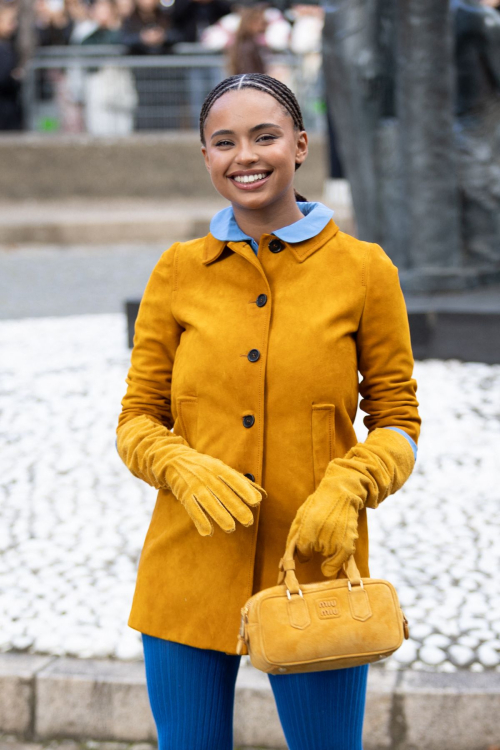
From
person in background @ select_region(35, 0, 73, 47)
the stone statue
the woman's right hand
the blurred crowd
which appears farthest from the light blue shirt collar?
person in background @ select_region(35, 0, 73, 47)

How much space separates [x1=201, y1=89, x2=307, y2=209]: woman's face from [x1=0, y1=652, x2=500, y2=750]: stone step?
163cm

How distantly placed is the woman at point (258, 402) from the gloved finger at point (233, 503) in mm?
48

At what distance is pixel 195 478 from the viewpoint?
68.5 inches

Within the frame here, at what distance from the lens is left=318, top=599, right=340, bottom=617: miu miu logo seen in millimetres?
1707

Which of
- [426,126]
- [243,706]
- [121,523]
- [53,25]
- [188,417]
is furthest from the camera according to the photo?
[53,25]

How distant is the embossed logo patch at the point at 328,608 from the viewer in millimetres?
1707

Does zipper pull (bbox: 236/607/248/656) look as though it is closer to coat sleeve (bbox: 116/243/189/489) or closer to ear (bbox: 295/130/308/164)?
coat sleeve (bbox: 116/243/189/489)

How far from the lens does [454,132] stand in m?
6.78

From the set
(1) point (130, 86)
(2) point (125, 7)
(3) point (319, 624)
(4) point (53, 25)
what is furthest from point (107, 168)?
(3) point (319, 624)

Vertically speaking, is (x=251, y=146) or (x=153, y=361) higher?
(x=251, y=146)

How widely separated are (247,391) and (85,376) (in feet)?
14.4

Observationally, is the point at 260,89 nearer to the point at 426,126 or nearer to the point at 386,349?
the point at 386,349

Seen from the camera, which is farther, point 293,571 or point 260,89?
point 260,89

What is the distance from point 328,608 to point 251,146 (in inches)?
32.7
